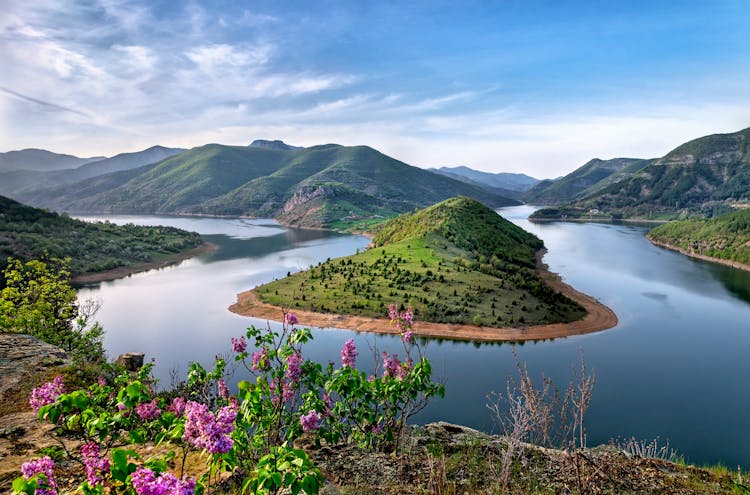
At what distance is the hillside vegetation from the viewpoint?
9525 centimetres

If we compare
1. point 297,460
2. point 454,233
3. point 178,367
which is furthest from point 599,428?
point 454,233

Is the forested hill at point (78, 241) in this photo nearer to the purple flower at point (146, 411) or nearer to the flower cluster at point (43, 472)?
the purple flower at point (146, 411)

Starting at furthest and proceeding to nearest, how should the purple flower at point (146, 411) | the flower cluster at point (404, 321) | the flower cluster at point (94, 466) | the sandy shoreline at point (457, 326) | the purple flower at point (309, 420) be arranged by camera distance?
the sandy shoreline at point (457, 326), the flower cluster at point (404, 321), the purple flower at point (309, 420), the purple flower at point (146, 411), the flower cluster at point (94, 466)

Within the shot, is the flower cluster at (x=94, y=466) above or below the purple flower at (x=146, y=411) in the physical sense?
above

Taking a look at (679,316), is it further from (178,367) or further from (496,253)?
(178,367)

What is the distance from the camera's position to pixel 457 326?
4562cm

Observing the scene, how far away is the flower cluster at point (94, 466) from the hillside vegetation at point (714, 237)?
385ft

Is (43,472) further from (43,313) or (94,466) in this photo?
(43,313)

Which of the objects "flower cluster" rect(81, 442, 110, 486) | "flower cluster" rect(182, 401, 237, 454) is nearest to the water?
"flower cluster" rect(182, 401, 237, 454)

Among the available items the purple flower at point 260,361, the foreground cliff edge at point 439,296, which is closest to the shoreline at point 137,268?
the foreground cliff edge at point 439,296

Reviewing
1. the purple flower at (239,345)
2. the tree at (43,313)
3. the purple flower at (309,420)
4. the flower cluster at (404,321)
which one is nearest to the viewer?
the purple flower at (309,420)

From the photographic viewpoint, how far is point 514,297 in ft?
174

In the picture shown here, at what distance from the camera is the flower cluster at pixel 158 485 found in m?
3.62

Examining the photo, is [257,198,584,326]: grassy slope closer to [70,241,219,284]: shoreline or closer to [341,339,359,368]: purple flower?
[341,339,359,368]: purple flower
